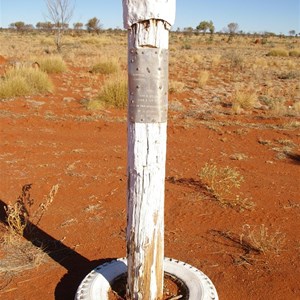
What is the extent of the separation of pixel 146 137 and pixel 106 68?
542 inches

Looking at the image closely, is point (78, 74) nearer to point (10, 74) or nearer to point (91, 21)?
point (10, 74)

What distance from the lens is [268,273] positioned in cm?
Answer: 345

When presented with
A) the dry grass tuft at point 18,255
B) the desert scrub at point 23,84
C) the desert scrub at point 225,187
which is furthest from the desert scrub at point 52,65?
the dry grass tuft at point 18,255

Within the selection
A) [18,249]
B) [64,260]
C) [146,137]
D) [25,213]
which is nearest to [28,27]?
[25,213]

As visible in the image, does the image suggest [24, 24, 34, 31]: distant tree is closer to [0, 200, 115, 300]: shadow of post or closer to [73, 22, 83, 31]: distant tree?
[73, 22, 83, 31]: distant tree

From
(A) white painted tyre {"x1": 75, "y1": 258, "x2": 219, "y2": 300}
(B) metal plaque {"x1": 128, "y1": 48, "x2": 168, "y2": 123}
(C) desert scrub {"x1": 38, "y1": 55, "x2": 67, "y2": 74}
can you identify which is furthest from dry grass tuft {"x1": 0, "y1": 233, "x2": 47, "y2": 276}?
(C) desert scrub {"x1": 38, "y1": 55, "x2": 67, "y2": 74}

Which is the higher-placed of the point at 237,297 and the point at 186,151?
the point at 186,151

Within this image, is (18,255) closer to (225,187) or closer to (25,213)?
(25,213)

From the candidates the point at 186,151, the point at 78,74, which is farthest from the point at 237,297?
the point at 78,74

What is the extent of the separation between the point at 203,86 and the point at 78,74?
5200 mm

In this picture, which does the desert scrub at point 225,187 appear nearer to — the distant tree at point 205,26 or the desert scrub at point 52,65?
the desert scrub at point 52,65

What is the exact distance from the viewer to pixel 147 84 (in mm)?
2285

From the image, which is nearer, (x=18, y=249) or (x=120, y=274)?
(x=120, y=274)

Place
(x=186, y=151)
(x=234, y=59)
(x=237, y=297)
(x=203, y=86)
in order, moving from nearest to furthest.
→ (x=237, y=297)
(x=186, y=151)
(x=203, y=86)
(x=234, y=59)
